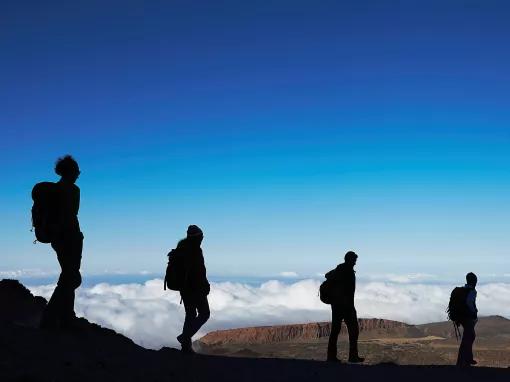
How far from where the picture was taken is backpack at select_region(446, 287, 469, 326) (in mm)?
12176

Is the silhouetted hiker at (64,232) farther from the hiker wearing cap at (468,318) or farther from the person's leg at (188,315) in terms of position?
the hiker wearing cap at (468,318)

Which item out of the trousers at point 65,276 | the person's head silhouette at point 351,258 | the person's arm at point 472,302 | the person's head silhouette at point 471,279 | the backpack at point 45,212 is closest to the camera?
the backpack at point 45,212

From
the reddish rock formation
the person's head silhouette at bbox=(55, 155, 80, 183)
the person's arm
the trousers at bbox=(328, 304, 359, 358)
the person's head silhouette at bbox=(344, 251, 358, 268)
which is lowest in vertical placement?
the reddish rock formation

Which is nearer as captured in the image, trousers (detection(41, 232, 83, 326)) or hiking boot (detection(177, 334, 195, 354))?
trousers (detection(41, 232, 83, 326))

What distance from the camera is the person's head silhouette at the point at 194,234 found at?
418 inches

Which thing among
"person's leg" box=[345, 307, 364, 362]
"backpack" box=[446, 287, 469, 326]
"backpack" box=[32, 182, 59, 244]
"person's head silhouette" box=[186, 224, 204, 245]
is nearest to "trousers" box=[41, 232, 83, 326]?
"backpack" box=[32, 182, 59, 244]

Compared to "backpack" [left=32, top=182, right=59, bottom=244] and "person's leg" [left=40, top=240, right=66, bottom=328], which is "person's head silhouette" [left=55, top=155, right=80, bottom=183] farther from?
"person's leg" [left=40, top=240, right=66, bottom=328]

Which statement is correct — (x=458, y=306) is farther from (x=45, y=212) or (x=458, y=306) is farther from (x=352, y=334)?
(x=45, y=212)

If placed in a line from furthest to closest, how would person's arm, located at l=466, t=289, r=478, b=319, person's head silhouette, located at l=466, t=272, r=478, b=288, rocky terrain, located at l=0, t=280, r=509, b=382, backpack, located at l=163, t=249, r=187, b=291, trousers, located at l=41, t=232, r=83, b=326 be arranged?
person's head silhouette, located at l=466, t=272, r=478, b=288
person's arm, located at l=466, t=289, r=478, b=319
backpack, located at l=163, t=249, r=187, b=291
trousers, located at l=41, t=232, r=83, b=326
rocky terrain, located at l=0, t=280, r=509, b=382

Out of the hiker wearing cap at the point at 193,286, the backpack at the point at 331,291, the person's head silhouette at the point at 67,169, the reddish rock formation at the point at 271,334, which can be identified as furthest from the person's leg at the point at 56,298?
the reddish rock formation at the point at 271,334

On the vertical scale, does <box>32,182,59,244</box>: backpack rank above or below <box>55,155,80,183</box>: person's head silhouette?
below

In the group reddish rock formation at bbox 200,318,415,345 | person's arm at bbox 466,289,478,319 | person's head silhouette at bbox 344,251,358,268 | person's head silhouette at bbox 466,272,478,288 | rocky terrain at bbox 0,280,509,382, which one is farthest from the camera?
reddish rock formation at bbox 200,318,415,345

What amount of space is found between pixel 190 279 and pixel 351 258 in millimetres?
3887

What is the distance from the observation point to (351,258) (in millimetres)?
12406
